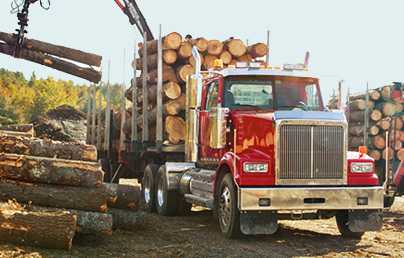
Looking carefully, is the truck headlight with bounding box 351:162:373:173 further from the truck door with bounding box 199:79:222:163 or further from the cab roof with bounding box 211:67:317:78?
the truck door with bounding box 199:79:222:163

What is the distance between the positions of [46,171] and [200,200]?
3.25 meters

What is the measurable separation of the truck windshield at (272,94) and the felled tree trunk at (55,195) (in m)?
2.87

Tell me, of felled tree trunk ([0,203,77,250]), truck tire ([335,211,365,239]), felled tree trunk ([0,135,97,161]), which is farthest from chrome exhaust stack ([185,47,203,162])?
felled tree trunk ([0,203,77,250])

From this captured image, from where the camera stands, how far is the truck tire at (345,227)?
376 inches

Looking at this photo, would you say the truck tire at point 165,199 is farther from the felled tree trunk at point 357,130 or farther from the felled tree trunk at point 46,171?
the felled tree trunk at point 357,130

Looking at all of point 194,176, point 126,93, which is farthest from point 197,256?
point 126,93

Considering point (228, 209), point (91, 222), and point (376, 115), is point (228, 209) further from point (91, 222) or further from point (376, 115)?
point (376, 115)

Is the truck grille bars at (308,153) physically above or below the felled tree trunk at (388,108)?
below

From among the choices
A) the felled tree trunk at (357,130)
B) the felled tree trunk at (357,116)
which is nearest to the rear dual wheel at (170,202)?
the felled tree trunk at (357,130)

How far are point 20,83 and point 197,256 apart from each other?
9037 centimetres

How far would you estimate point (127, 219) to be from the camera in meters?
9.45

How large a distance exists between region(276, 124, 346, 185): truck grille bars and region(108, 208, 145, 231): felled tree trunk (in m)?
2.23

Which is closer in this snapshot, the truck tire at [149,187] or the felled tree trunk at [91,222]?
the felled tree trunk at [91,222]

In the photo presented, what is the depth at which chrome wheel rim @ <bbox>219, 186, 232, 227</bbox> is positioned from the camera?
9094 millimetres
